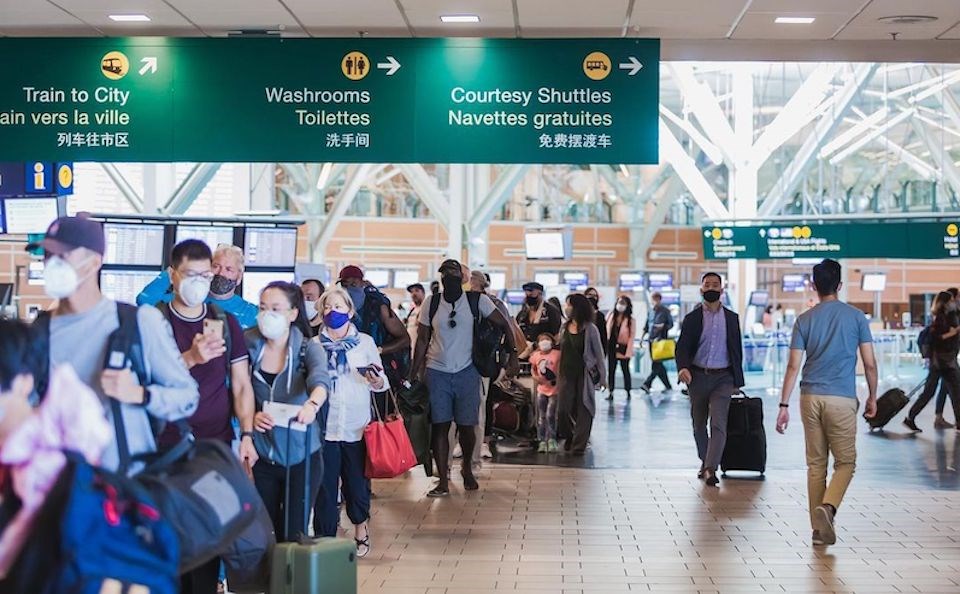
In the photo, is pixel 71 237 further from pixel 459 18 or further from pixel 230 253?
pixel 459 18

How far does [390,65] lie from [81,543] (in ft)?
23.1

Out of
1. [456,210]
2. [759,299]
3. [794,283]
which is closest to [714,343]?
[456,210]

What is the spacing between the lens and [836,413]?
9133mm

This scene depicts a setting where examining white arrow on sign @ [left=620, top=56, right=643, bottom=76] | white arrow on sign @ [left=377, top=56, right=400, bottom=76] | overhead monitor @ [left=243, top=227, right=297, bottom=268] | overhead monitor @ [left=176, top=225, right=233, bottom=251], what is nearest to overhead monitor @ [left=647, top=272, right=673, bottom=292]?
overhead monitor @ [left=243, top=227, right=297, bottom=268]

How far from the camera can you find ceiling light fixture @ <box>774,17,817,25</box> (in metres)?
10.1

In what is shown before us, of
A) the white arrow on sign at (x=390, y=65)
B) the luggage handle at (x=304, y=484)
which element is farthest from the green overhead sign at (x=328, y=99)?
the luggage handle at (x=304, y=484)

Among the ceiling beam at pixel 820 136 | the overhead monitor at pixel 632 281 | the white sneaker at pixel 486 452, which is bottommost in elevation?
the white sneaker at pixel 486 452

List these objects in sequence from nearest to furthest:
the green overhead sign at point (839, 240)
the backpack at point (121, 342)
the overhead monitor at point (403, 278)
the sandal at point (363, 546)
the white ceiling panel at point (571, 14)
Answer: the backpack at point (121, 342) < the sandal at point (363, 546) < the white ceiling panel at point (571, 14) < the green overhead sign at point (839, 240) < the overhead monitor at point (403, 278)

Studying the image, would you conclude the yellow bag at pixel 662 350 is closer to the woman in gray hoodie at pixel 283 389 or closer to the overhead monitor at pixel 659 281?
the woman in gray hoodie at pixel 283 389

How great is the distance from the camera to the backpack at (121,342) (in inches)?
170

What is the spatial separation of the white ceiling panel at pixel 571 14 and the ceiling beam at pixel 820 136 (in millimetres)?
16680

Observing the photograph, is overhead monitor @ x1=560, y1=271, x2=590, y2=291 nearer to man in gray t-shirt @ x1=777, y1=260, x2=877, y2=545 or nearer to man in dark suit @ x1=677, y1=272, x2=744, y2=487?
man in dark suit @ x1=677, y1=272, x2=744, y2=487

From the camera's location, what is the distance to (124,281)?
12555 millimetres

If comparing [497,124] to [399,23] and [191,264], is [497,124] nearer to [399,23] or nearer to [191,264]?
[399,23]
